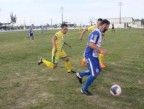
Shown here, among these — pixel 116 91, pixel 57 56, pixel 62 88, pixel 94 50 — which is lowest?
pixel 62 88

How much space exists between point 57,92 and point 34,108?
1.48 metres

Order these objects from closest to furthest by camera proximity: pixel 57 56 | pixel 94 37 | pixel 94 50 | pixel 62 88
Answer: pixel 94 37 < pixel 94 50 < pixel 62 88 < pixel 57 56

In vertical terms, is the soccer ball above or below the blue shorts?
below

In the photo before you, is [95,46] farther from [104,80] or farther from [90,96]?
[104,80]

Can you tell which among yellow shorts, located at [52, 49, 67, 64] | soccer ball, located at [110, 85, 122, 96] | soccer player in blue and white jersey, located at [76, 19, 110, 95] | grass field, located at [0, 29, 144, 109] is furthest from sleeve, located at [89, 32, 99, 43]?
yellow shorts, located at [52, 49, 67, 64]

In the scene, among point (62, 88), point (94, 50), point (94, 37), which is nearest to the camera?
point (94, 37)

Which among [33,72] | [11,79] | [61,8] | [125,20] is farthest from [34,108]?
[125,20]

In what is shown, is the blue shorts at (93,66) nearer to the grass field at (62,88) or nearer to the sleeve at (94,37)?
the sleeve at (94,37)

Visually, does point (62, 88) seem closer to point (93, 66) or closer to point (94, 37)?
point (93, 66)

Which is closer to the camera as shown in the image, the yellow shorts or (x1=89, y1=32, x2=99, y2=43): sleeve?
(x1=89, y1=32, x2=99, y2=43): sleeve

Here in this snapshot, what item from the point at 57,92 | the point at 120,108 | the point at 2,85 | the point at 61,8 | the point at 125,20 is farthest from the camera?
the point at 125,20

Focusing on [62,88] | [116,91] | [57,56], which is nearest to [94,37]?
[116,91]

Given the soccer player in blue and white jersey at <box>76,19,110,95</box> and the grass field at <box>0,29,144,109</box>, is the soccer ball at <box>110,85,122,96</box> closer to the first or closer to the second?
the grass field at <box>0,29,144,109</box>

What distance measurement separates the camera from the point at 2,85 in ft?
Result: 31.2
